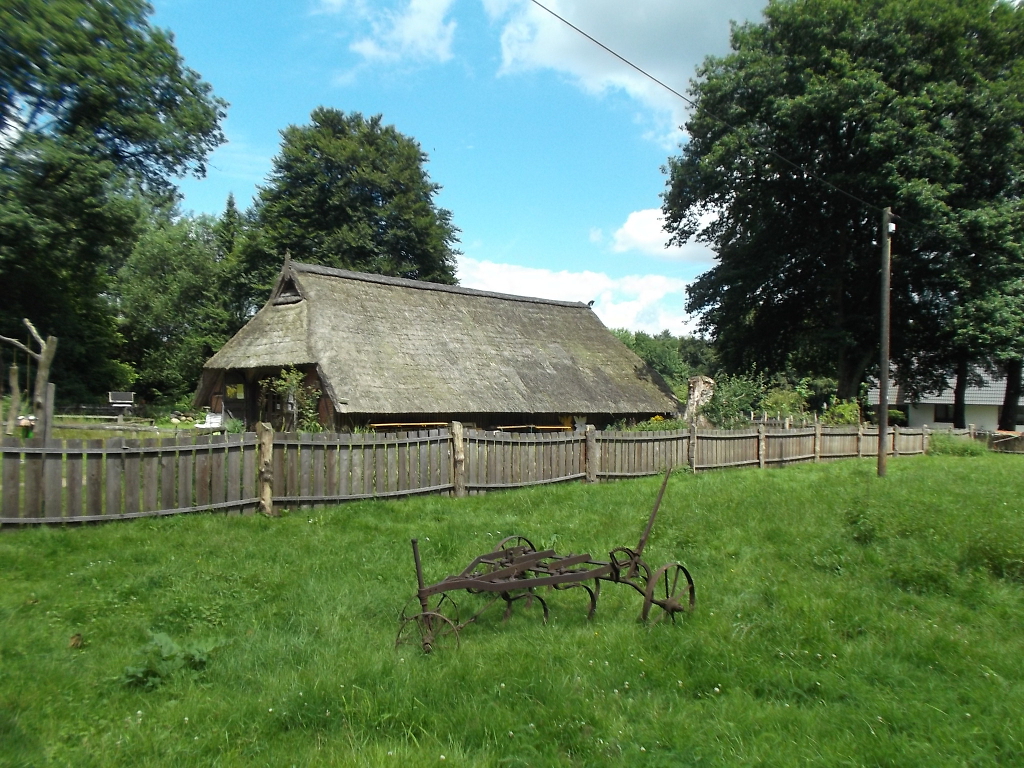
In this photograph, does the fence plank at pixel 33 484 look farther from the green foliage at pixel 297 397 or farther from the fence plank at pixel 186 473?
the green foliage at pixel 297 397

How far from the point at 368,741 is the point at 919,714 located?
3434 millimetres

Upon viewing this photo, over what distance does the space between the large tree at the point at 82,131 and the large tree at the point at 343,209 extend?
814 cm

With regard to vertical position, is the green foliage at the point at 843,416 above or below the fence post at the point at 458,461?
above

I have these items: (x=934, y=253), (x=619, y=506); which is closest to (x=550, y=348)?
(x=619, y=506)

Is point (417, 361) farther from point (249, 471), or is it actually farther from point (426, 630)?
point (426, 630)

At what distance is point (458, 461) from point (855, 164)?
21044mm

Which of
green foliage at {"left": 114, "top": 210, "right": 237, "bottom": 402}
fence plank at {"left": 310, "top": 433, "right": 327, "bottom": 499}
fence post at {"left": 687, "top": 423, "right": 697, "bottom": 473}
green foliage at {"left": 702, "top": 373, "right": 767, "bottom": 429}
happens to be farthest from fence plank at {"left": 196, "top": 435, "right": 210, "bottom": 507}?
green foliage at {"left": 114, "top": 210, "right": 237, "bottom": 402}

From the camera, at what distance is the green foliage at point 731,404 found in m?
21.5

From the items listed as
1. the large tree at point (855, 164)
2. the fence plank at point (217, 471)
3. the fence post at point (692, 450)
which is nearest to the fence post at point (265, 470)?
the fence plank at point (217, 471)

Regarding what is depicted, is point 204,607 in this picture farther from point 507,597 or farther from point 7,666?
point 507,597

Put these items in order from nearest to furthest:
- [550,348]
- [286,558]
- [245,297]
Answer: [286,558] → [550,348] → [245,297]

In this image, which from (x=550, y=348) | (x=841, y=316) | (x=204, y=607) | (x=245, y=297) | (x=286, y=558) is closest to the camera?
(x=204, y=607)

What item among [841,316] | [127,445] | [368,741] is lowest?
[368,741]

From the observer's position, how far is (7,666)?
16.9 ft
